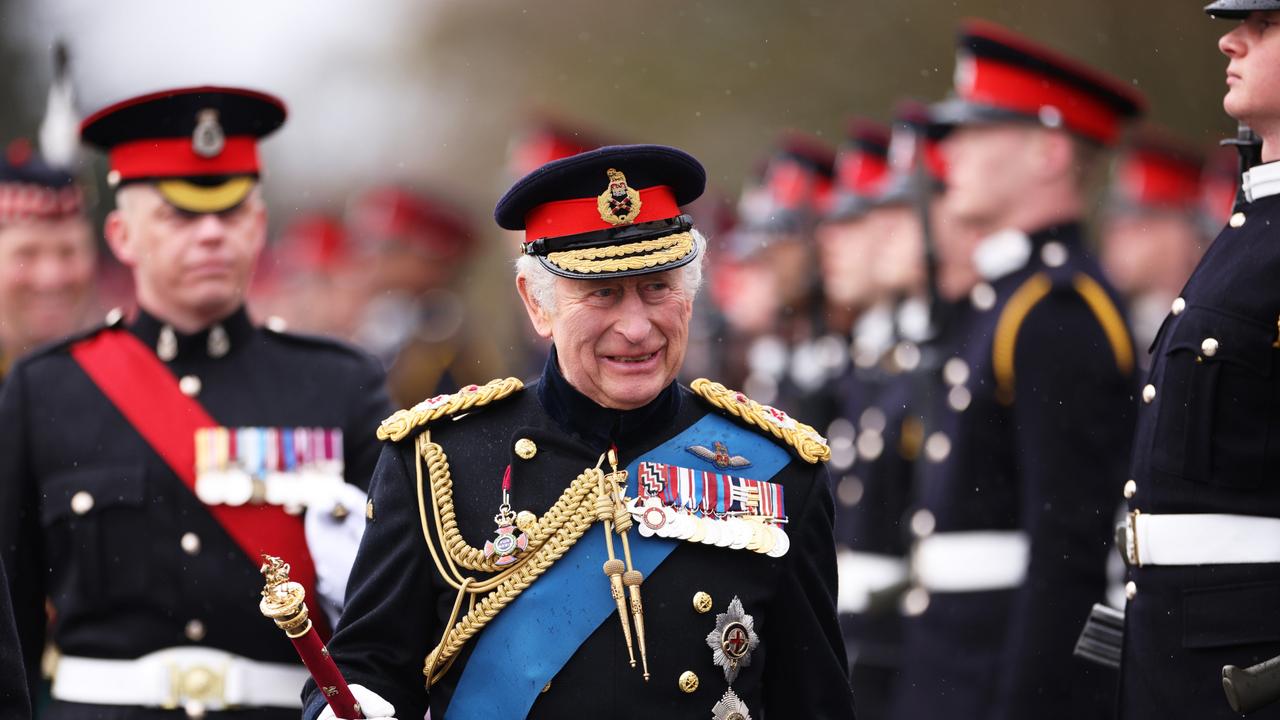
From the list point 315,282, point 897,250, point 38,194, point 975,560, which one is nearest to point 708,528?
point 975,560

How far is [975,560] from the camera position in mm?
6258

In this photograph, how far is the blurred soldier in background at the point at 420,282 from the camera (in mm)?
12398

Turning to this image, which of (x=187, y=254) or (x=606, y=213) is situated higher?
(x=606, y=213)

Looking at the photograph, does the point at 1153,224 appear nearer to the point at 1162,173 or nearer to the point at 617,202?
the point at 1162,173

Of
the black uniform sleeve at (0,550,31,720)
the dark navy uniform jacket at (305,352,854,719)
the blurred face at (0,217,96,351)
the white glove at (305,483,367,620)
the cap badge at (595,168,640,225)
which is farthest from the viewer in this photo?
the blurred face at (0,217,96,351)

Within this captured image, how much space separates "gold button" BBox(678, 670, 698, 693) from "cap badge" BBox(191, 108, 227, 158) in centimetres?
237

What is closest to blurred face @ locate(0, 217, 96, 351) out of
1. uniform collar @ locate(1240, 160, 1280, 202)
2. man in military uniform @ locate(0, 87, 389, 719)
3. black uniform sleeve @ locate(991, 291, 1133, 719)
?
man in military uniform @ locate(0, 87, 389, 719)

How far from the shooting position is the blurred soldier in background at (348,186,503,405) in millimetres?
12398

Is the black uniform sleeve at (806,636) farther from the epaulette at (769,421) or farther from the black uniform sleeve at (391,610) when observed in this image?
the black uniform sleeve at (391,610)

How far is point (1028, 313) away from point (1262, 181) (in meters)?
1.82

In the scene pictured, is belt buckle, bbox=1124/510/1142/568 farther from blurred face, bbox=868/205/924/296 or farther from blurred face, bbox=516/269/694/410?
blurred face, bbox=868/205/924/296

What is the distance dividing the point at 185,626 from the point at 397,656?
1.42m

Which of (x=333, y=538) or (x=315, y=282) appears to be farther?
(x=315, y=282)

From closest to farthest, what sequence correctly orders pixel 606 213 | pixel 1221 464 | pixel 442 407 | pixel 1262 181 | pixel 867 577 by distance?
pixel 606 213, pixel 442 407, pixel 1221 464, pixel 1262 181, pixel 867 577
